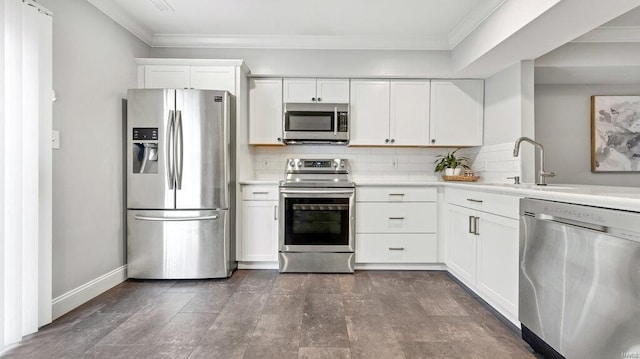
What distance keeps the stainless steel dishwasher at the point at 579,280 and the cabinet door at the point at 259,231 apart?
213 cm

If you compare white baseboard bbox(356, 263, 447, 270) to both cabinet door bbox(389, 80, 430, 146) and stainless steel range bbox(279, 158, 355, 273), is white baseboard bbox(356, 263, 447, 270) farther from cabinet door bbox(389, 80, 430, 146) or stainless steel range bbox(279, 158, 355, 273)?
cabinet door bbox(389, 80, 430, 146)

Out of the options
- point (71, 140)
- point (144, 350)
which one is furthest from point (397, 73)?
point (144, 350)

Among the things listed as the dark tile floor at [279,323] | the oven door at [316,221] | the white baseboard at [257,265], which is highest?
the oven door at [316,221]

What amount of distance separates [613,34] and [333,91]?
2622mm

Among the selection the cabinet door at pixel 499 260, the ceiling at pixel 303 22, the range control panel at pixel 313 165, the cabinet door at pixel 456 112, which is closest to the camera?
the cabinet door at pixel 499 260

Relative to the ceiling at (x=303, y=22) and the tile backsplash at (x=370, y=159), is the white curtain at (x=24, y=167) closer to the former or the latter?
the ceiling at (x=303, y=22)

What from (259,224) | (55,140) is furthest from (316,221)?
(55,140)

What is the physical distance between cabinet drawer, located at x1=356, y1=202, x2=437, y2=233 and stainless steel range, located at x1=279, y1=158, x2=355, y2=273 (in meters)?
0.13

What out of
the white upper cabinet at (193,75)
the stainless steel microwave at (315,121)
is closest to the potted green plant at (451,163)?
the stainless steel microwave at (315,121)

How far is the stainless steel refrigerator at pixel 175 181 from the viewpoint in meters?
2.83

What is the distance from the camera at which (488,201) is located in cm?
229

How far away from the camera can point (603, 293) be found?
1.32 metres

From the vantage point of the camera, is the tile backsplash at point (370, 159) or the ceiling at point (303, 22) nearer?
the ceiling at point (303, 22)

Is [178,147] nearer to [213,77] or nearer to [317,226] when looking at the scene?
[213,77]
